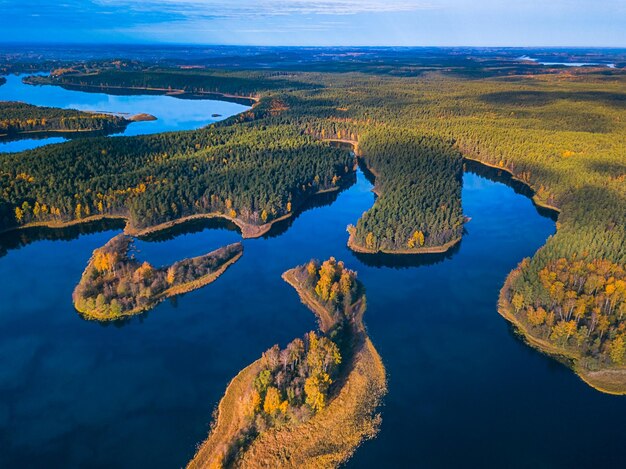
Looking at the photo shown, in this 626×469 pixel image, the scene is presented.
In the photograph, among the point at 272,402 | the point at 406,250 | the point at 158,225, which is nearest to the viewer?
the point at 272,402

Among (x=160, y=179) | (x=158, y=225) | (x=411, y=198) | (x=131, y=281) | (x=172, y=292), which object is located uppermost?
(x=160, y=179)

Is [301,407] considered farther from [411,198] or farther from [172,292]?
[411,198]

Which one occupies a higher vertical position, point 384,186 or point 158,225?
point 384,186

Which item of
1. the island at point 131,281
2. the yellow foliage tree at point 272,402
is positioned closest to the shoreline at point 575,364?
the yellow foliage tree at point 272,402

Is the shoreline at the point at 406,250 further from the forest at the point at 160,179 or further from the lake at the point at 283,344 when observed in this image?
the forest at the point at 160,179

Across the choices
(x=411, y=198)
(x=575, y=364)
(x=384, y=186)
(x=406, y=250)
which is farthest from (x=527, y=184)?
(x=575, y=364)

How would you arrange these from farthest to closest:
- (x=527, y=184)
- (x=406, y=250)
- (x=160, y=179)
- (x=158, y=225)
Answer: (x=527, y=184) → (x=160, y=179) → (x=158, y=225) → (x=406, y=250)

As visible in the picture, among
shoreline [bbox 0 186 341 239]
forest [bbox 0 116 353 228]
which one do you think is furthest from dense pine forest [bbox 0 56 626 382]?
shoreline [bbox 0 186 341 239]
